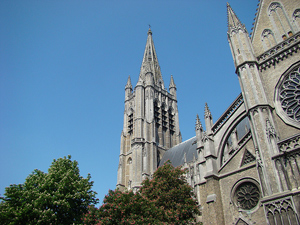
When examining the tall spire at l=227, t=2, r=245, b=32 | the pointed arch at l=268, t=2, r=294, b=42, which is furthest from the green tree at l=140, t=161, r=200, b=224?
the pointed arch at l=268, t=2, r=294, b=42

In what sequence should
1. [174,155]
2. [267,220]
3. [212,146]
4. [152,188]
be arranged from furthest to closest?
[174,155]
[152,188]
[212,146]
[267,220]

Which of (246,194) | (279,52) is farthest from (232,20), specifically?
(246,194)

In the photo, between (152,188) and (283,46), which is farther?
(152,188)

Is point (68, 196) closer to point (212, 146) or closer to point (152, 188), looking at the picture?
point (152, 188)

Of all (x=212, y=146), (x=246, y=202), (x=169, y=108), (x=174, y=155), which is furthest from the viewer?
(x=169, y=108)

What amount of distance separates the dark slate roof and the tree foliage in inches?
624

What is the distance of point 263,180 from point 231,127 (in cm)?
448

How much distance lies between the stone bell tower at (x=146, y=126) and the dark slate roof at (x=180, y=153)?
1.34m

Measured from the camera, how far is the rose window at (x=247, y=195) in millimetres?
13842

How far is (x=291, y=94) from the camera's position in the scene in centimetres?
1484

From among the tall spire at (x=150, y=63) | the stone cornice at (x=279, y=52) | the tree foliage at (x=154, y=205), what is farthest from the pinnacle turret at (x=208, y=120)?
the tall spire at (x=150, y=63)

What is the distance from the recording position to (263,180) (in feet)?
42.3

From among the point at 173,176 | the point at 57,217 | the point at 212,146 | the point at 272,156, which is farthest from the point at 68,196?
the point at 272,156

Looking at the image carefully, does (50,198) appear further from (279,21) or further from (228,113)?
(279,21)
